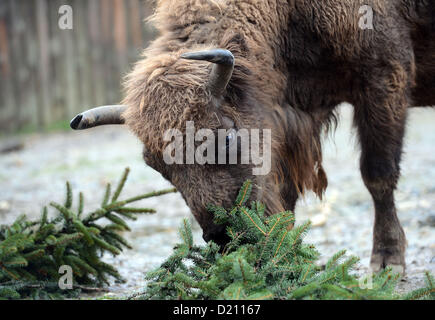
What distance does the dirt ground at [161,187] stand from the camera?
5500mm

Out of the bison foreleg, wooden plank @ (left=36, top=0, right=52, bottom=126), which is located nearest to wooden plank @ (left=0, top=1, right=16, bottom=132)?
wooden plank @ (left=36, top=0, right=52, bottom=126)

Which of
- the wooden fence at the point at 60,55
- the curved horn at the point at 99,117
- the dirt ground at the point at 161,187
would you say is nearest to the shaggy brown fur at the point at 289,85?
the curved horn at the point at 99,117

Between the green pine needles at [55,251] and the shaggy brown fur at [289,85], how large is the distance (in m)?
0.73

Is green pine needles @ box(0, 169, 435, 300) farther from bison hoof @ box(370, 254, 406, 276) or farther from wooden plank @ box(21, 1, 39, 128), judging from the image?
wooden plank @ box(21, 1, 39, 128)

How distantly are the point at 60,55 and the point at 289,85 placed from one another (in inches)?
413

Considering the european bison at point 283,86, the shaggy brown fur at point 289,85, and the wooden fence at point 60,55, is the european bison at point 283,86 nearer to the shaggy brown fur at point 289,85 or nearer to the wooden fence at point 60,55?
the shaggy brown fur at point 289,85

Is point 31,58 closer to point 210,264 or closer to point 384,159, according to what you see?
point 384,159

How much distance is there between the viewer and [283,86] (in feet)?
14.7

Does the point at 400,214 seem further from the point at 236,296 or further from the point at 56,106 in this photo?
the point at 56,106

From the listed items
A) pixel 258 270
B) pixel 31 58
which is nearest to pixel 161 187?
pixel 258 270

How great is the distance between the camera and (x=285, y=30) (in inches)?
175

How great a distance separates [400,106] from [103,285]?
8.72 feet

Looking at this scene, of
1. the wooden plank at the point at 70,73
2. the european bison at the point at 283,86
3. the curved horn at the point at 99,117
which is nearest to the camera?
the european bison at the point at 283,86

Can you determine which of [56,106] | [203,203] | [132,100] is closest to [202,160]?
[203,203]
